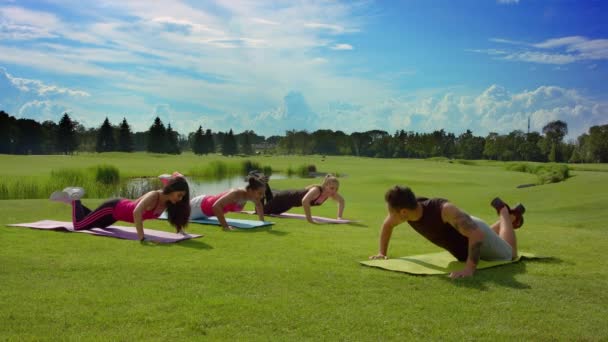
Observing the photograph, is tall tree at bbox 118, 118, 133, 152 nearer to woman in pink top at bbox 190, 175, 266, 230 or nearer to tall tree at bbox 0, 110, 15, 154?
tall tree at bbox 0, 110, 15, 154

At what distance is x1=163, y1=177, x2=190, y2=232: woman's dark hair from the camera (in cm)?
809

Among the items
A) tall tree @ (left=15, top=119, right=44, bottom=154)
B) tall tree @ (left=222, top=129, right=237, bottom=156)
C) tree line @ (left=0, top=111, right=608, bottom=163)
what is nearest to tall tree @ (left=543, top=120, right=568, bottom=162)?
tree line @ (left=0, top=111, right=608, bottom=163)

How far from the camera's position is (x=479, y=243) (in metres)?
5.73

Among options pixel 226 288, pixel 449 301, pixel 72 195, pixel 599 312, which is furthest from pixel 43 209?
pixel 599 312

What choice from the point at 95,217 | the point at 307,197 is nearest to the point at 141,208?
the point at 95,217

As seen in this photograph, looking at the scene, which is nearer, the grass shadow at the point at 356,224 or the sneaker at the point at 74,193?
the sneaker at the point at 74,193

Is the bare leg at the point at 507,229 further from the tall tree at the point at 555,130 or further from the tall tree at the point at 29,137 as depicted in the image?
the tall tree at the point at 555,130

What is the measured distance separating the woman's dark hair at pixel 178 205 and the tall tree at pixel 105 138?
75.7m

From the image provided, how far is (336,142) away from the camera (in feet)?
407

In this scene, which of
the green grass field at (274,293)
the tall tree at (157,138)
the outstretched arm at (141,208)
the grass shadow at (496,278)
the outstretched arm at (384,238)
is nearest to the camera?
the green grass field at (274,293)

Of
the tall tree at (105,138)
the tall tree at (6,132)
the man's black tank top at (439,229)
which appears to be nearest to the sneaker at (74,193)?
the man's black tank top at (439,229)

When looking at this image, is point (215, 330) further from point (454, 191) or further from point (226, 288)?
point (454, 191)

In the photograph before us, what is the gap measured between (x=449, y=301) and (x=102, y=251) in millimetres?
4925

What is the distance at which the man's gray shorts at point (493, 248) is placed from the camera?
6348 millimetres
